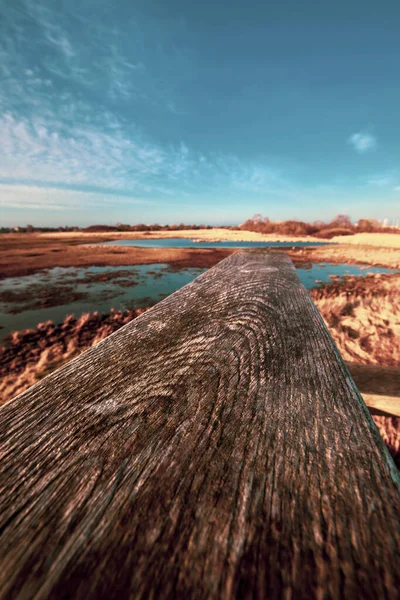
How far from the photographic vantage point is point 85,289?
11469 millimetres

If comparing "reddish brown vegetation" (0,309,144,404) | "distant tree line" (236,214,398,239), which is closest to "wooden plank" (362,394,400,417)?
"reddish brown vegetation" (0,309,144,404)

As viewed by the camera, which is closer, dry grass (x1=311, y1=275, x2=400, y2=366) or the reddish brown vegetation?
the reddish brown vegetation

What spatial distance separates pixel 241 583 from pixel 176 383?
0.44m

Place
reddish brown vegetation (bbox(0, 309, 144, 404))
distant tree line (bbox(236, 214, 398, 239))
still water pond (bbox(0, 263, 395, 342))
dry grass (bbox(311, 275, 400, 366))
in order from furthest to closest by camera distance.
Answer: distant tree line (bbox(236, 214, 398, 239)), still water pond (bbox(0, 263, 395, 342)), dry grass (bbox(311, 275, 400, 366)), reddish brown vegetation (bbox(0, 309, 144, 404))

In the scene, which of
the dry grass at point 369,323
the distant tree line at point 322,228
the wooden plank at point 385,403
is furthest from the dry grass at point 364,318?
the distant tree line at point 322,228

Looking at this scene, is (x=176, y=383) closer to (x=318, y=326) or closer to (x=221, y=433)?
(x=221, y=433)

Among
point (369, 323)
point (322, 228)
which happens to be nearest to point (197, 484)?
point (369, 323)

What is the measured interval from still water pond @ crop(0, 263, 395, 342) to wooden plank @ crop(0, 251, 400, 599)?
25.8 feet

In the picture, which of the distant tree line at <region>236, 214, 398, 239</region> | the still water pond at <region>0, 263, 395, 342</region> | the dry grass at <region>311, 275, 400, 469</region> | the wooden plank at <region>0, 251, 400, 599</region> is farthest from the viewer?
the distant tree line at <region>236, 214, 398, 239</region>

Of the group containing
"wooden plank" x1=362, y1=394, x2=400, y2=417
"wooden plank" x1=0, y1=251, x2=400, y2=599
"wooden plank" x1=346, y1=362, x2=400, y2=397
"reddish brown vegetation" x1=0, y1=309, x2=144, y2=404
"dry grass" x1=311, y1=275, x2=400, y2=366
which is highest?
"wooden plank" x1=0, y1=251, x2=400, y2=599

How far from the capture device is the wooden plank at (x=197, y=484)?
342 mm

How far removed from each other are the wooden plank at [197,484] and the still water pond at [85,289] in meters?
7.87

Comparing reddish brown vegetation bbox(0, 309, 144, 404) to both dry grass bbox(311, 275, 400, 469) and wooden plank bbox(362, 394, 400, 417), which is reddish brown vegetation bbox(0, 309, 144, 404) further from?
dry grass bbox(311, 275, 400, 469)

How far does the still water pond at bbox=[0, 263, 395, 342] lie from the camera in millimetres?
8516
